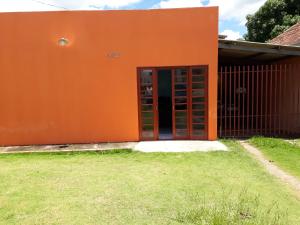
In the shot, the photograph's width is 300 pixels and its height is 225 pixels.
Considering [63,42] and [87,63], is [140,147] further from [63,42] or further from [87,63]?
[63,42]

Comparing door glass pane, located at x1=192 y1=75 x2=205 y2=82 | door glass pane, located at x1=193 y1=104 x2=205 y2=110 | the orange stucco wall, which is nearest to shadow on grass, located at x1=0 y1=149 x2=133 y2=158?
the orange stucco wall

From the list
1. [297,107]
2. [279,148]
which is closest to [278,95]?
[297,107]

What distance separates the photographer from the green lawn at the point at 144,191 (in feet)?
14.5

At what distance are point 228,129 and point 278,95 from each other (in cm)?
239

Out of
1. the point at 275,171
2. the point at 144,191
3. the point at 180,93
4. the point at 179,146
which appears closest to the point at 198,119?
the point at 180,93

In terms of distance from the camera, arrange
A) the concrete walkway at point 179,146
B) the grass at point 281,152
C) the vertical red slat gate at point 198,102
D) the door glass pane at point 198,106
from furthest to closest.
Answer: the door glass pane at point 198,106 < the vertical red slat gate at point 198,102 < the concrete walkway at point 179,146 < the grass at point 281,152

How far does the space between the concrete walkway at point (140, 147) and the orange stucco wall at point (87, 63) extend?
0.36 m

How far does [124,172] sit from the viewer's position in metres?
6.73

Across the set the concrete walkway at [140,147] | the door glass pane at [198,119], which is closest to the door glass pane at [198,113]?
the door glass pane at [198,119]

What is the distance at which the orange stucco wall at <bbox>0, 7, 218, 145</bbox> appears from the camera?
29.8ft

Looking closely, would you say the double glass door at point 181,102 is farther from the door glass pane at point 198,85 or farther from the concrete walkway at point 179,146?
the concrete walkway at point 179,146

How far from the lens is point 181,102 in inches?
369

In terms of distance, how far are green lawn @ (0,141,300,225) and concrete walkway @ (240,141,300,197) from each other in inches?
8.7

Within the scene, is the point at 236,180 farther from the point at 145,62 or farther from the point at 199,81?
the point at 145,62
